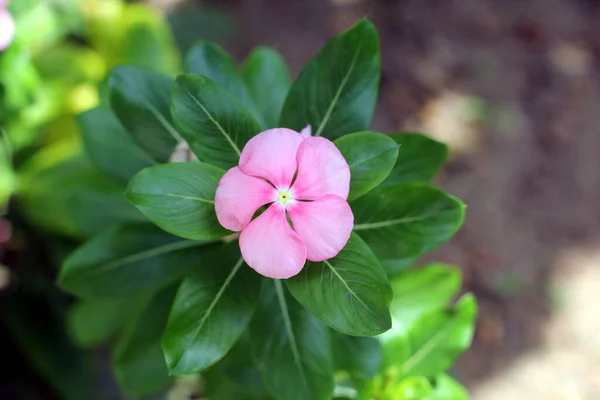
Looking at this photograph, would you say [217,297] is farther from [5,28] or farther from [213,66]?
[5,28]

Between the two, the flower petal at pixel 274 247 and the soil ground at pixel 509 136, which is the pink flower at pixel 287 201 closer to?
the flower petal at pixel 274 247

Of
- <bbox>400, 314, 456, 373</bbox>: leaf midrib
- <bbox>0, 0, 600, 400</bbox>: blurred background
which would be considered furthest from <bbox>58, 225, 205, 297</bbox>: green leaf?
<bbox>0, 0, 600, 400</bbox>: blurred background

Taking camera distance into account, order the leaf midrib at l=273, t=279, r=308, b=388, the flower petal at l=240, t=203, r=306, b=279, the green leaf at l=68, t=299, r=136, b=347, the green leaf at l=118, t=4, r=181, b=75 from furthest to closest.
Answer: the green leaf at l=118, t=4, r=181, b=75, the green leaf at l=68, t=299, r=136, b=347, the leaf midrib at l=273, t=279, r=308, b=388, the flower petal at l=240, t=203, r=306, b=279

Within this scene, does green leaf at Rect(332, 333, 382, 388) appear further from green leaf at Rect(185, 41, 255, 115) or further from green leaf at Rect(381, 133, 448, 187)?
green leaf at Rect(185, 41, 255, 115)

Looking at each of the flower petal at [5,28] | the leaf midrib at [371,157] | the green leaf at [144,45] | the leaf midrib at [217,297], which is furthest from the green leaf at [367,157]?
the green leaf at [144,45]

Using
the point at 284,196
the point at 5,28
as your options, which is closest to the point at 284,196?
the point at 284,196

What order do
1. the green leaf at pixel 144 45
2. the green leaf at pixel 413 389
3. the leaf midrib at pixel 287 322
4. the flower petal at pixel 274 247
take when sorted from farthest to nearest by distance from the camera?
the green leaf at pixel 144 45 < the green leaf at pixel 413 389 < the leaf midrib at pixel 287 322 < the flower petal at pixel 274 247
